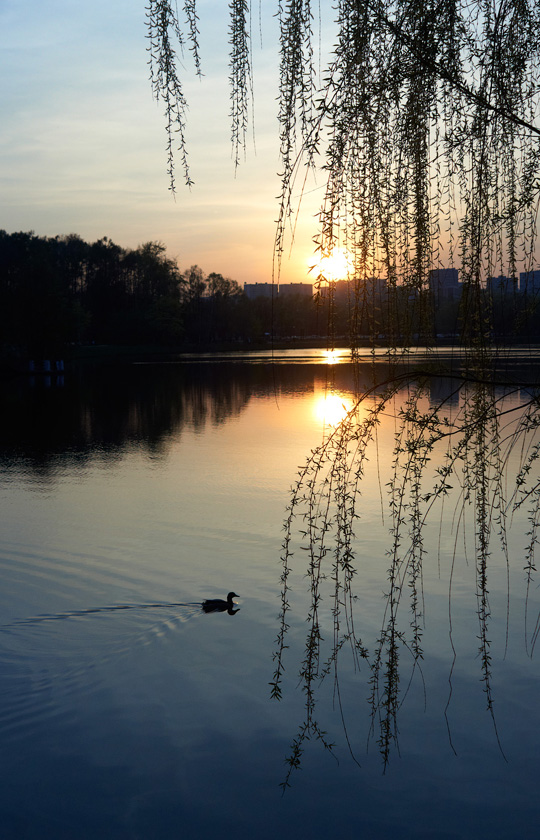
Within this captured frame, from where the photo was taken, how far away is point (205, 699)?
5508 mm

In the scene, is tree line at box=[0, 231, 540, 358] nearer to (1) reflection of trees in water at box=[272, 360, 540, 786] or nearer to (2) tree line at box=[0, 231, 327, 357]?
(2) tree line at box=[0, 231, 327, 357]

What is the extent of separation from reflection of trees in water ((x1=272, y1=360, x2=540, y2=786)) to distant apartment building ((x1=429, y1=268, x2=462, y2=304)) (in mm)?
344

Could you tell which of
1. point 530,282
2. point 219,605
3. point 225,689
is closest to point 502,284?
point 530,282

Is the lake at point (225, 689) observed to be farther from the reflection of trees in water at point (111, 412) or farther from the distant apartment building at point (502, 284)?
the reflection of trees in water at point (111, 412)

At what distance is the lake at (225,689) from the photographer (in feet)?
14.2

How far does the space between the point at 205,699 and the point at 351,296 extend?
3984mm

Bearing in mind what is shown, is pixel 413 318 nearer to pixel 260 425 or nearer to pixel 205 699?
pixel 205 699

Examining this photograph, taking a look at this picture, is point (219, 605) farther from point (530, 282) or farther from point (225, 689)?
point (530, 282)

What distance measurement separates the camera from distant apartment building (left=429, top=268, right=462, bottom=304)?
2.86 metres

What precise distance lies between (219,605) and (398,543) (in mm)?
1856

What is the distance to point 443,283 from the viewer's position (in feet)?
9.95

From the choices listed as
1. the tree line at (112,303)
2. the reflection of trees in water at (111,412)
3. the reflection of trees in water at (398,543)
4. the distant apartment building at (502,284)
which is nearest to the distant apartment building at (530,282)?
the distant apartment building at (502,284)

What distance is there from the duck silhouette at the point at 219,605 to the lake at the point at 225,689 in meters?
0.07

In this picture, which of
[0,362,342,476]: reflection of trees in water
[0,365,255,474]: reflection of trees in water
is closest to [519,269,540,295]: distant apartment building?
[0,362,342,476]: reflection of trees in water
